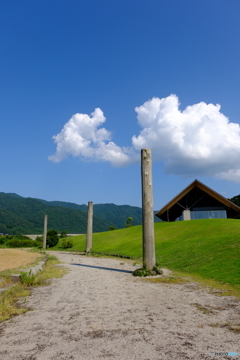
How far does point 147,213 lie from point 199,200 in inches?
1130

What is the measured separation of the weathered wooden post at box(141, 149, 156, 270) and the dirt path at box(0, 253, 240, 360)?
14.3 feet

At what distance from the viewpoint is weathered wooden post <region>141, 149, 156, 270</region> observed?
1129 cm

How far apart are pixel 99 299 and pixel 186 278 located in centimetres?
447

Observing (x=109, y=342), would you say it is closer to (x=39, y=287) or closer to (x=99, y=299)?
(x=99, y=299)

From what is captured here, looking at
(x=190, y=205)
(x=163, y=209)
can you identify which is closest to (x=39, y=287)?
(x=163, y=209)

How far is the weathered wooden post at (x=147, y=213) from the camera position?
1129 centimetres

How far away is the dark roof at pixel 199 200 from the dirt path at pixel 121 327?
30.7m

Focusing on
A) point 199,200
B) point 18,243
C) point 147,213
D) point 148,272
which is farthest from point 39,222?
point 148,272

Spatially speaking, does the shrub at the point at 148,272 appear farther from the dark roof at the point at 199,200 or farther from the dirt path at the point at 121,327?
the dark roof at the point at 199,200

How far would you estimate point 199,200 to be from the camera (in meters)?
38.5

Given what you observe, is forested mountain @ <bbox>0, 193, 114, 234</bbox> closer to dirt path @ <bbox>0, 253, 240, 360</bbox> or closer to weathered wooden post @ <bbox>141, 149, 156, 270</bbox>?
weathered wooden post @ <bbox>141, 149, 156, 270</bbox>

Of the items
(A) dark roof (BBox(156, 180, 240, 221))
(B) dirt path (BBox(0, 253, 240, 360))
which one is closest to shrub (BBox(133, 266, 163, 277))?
(B) dirt path (BBox(0, 253, 240, 360))

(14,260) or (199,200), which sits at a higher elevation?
(199,200)

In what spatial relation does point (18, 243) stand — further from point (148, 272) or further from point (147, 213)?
point (148, 272)
